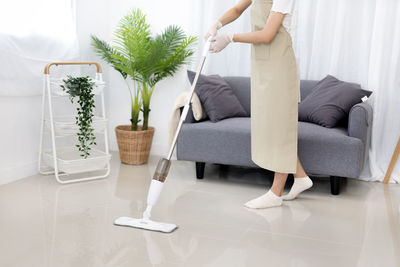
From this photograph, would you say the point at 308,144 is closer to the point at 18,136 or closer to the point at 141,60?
the point at 141,60

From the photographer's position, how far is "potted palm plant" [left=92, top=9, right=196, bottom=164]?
3834 millimetres

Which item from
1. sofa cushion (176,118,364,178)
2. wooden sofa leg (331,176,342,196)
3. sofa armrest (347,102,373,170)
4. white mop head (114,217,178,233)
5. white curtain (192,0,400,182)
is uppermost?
white curtain (192,0,400,182)

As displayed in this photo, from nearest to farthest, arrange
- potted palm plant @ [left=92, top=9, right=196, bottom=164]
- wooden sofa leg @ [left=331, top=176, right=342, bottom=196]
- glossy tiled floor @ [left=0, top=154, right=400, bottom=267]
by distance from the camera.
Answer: glossy tiled floor @ [left=0, top=154, right=400, bottom=267], wooden sofa leg @ [left=331, top=176, right=342, bottom=196], potted palm plant @ [left=92, top=9, right=196, bottom=164]

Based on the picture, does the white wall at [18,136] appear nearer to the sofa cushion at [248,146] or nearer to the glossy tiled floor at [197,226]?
the glossy tiled floor at [197,226]

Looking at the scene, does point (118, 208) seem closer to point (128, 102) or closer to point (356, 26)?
point (128, 102)

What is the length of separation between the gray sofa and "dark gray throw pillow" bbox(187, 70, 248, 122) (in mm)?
74

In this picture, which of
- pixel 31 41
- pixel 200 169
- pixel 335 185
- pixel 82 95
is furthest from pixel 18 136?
pixel 335 185

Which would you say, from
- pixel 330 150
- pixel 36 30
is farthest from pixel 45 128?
pixel 330 150

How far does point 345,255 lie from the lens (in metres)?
2.21

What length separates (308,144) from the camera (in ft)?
10.5

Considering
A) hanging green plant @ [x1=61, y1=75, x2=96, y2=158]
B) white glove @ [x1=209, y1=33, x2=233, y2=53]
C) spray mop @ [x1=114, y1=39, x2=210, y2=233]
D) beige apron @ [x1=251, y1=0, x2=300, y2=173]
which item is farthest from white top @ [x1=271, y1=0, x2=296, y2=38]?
hanging green plant @ [x1=61, y1=75, x2=96, y2=158]

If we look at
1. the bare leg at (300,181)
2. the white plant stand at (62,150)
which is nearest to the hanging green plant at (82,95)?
the white plant stand at (62,150)

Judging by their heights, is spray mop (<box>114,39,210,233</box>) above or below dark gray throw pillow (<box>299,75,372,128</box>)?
below

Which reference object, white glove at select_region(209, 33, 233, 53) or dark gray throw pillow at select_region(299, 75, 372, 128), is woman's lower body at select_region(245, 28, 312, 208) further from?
dark gray throw pillow at select_region(299, 75, 372, 128)
